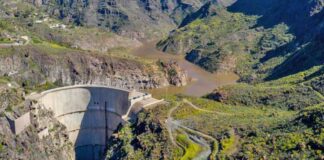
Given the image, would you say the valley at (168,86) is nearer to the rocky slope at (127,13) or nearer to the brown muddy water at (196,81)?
the brown muddy water at (196,81)

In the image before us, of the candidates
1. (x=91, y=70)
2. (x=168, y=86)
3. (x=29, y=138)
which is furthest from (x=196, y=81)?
(x=29, y=138)

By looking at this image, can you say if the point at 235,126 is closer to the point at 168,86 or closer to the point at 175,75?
the point at 168,86

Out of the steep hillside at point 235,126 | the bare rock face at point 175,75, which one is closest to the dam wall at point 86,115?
the steep hillside at point 235,126

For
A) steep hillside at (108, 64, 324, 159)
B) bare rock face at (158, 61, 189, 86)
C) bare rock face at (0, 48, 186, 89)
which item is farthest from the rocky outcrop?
bare rock face at (158, 61, 189, 86)

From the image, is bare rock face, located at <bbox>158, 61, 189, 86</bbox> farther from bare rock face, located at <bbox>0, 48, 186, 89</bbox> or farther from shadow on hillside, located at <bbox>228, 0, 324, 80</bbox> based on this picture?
shadow on hillside, located at <bbox>228, 0, 324, 80</bbox>

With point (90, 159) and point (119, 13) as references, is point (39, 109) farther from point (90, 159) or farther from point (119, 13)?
point (119, 13)

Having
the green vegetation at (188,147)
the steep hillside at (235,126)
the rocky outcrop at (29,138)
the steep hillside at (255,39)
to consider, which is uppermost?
the steep hillside at (255,39)

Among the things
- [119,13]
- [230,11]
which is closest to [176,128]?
[230,11]
